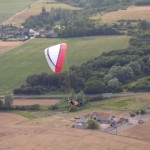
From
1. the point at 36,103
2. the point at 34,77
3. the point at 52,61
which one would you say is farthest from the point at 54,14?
the point at 52,61

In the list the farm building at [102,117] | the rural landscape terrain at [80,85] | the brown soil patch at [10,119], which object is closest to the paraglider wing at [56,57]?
the rural landscape terrain at [80,85]

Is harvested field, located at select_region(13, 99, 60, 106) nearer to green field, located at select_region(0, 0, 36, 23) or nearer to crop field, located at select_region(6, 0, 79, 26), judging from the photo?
crop field, located at select_region(6, 0, 79, 26)

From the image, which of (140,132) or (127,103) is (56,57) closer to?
(140,132)

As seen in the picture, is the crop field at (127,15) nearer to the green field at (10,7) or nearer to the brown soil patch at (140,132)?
the green field at (10,7)

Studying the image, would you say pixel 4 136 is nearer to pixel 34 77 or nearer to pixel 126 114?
pixel 126 114

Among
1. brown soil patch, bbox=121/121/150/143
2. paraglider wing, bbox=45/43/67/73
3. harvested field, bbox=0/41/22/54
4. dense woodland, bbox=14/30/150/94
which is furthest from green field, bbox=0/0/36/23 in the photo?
paraglider wing, bbox=45/43/67/73

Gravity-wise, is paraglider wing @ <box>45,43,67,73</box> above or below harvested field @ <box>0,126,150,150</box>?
above
